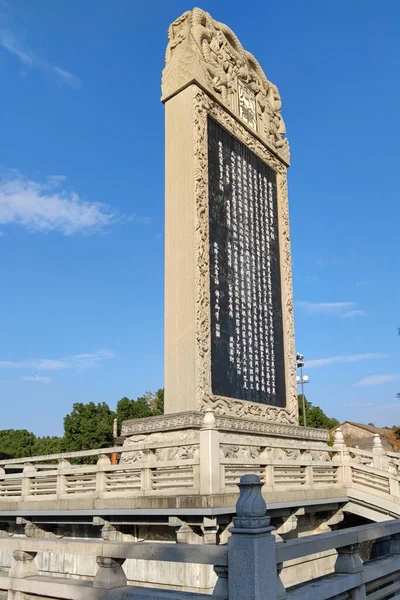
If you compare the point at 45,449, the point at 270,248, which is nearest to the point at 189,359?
the point at 270,248

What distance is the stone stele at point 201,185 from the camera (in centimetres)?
897

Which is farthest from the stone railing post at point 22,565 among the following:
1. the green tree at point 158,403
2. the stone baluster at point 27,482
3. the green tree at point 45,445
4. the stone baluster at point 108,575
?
the green tree at point 45,445

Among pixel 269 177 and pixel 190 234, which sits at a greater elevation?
pixel 269 177

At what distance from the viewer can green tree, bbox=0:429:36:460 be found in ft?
128

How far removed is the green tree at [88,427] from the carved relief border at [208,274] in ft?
70.2

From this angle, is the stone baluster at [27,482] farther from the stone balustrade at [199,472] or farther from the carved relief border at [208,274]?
the carved relief border at [208,274]

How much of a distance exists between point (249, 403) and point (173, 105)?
5824 mm

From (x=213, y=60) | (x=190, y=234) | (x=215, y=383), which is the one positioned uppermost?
(x=213, y=60)

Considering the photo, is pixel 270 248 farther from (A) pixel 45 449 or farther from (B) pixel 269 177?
(A) pixel 45 449

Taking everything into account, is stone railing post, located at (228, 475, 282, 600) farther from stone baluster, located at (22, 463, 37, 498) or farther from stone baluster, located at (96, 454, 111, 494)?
stone baluster, located at (22, 463, 37, 498)

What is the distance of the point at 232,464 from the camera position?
21.9 feet

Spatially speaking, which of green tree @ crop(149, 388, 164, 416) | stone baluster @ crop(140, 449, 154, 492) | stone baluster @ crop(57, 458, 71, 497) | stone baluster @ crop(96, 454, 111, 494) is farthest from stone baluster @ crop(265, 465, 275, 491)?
green tree @ crop(149, 388, 164, 416)

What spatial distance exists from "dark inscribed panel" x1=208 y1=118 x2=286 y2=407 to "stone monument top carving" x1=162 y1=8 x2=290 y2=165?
2.94ft

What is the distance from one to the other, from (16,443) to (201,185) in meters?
35.1
